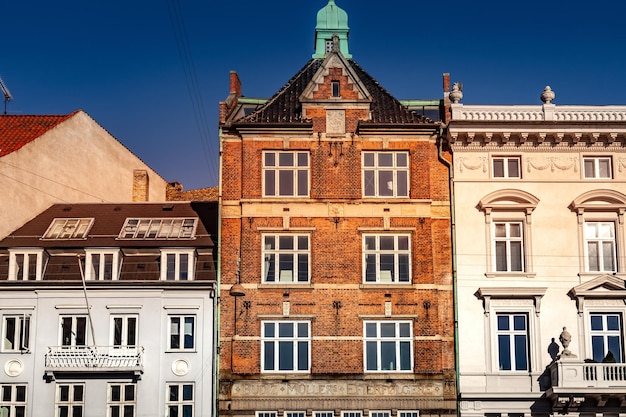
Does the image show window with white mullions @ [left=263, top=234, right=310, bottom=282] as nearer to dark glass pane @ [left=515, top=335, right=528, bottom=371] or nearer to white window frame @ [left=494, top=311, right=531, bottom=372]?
white window frame @ [left=494, top=311, right=531, bottom=372]

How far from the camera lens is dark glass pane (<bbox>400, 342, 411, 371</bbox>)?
39469mm

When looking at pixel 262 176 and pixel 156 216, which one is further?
pixel 156 216

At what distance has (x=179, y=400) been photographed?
1554 inches

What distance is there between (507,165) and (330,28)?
11171mm

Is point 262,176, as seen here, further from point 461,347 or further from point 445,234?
point 461,347

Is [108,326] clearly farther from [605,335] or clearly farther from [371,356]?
[605,335]

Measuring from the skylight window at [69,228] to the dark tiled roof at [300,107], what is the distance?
26.2 ft

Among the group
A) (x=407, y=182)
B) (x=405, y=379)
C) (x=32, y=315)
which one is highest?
(x=407, y=182)

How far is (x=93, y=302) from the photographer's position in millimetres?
40531

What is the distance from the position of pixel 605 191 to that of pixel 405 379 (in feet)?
34.7

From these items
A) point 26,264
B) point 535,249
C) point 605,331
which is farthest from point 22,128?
point 605,331

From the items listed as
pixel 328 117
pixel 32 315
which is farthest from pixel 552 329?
pixel 32 315

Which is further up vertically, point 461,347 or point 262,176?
point 262,176

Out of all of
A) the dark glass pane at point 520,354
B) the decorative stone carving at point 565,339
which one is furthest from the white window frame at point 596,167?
the dark glass pane at point 520,354
